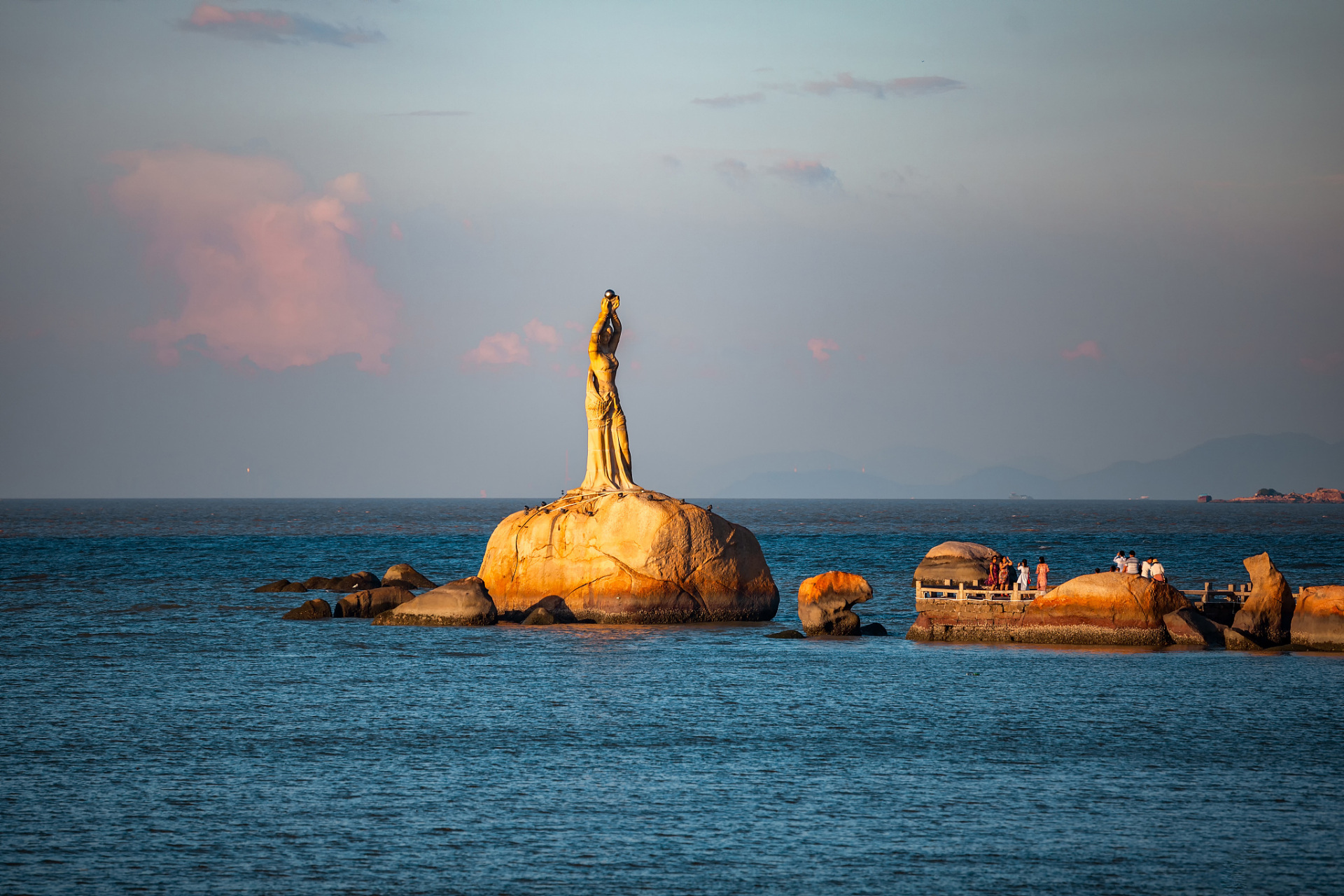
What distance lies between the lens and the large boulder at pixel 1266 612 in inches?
1718

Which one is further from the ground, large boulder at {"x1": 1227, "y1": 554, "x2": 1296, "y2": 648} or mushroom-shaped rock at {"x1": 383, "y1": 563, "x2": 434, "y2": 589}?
large boulder at {"x1": 1227, "y1": 554, "x2": 1296, "y2": 648}

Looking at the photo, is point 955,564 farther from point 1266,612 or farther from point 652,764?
point 652,764

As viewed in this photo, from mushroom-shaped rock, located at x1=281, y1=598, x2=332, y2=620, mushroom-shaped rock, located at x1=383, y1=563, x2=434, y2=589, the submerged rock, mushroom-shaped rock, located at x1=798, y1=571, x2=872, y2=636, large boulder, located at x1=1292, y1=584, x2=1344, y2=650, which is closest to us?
large boulder, located at x1=1292, y1=584, x2=1344, y2=650

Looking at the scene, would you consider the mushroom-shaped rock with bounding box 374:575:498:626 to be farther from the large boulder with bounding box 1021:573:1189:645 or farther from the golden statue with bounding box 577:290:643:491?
the large boulder with bounding box 1021:573:1189:645

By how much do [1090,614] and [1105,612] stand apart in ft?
1.57

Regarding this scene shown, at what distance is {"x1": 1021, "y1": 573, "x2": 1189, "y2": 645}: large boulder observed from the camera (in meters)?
43.6

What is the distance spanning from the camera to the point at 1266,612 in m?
43.8


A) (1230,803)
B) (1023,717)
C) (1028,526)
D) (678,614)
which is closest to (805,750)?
(1023,717)

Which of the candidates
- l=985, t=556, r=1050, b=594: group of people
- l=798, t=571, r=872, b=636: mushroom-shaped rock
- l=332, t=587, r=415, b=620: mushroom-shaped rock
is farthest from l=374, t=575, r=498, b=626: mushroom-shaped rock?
l=985, t=556, r=1050, b=594: group of people

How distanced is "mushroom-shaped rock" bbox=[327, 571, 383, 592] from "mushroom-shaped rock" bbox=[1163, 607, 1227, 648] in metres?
42.6

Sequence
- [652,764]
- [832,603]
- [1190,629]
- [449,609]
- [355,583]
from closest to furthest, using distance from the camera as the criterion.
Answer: [652,764] < [1190,629] < [832,603] < [449,609] < [355,583]

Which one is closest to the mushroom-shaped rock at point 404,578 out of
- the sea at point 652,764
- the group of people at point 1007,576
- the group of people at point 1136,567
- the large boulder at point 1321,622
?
the sea at point 652,764

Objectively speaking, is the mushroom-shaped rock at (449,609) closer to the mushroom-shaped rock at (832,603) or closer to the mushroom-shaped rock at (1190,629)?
the mushroom-shaped rock at (832,603)

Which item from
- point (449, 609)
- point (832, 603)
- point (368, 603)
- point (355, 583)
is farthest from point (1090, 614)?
point (355, 583)
